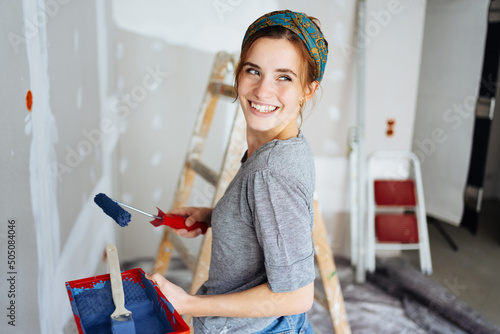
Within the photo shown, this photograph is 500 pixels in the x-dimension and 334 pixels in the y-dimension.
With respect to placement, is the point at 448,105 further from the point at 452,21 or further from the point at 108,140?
the point at 108,140

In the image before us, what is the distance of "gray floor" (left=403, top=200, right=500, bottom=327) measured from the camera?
2645 millimetres

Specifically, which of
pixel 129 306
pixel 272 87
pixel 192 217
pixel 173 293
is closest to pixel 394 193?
pixel 192 217

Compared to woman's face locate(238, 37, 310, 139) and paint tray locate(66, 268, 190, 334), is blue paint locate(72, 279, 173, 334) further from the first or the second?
woman's face locate(238, 37, 310, 139)

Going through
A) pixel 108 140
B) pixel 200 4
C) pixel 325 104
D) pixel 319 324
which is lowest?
pixel 319 324

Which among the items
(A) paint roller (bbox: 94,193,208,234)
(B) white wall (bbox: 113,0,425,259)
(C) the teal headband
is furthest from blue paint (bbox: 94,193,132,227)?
(B) white wall (bbox: 113,0,425,259)

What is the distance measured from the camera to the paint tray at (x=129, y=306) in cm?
71

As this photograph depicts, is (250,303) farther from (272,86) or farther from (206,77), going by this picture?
(206,77)

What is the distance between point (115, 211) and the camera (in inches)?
35.5

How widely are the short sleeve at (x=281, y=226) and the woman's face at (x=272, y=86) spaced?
167mm

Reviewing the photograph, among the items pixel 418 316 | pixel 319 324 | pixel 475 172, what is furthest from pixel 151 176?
pixel 475 172

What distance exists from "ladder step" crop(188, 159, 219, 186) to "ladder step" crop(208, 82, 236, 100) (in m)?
0.28

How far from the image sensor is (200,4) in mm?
2596

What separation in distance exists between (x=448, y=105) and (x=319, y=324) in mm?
2046

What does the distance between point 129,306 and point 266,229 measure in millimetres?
A: 284
